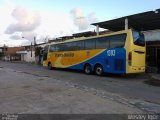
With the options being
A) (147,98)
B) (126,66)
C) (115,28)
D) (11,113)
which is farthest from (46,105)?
Result: (115,28)

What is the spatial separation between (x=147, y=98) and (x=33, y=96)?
4612 mm

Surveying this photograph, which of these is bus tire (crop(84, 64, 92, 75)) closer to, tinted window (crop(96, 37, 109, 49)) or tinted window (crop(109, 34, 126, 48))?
tinted window (crop(96, 37, 109, 49))

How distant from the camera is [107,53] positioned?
73.9ft

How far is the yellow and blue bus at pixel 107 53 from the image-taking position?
2080 cm

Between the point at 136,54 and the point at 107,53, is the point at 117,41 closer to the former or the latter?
the point at 107,53

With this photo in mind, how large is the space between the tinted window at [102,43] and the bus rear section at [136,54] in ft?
7.81

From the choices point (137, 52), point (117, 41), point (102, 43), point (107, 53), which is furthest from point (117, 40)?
point (102, 43)

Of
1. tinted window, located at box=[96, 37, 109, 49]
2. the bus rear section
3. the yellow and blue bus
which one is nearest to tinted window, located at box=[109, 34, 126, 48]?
the yellow and blue bus

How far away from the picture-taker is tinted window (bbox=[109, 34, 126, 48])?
21016mm

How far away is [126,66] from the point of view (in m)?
20.8

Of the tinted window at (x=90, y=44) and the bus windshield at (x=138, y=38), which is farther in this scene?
the tinted window at (x=90, y=44)

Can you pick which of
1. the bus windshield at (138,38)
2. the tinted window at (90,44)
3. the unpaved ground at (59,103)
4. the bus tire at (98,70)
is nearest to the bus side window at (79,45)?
the tinted window at (90,44)

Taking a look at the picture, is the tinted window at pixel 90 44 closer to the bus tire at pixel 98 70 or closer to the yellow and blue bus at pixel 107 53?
the yellow and blue bus at pixel 107 53

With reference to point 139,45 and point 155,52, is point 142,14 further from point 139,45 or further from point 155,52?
point 139,45
